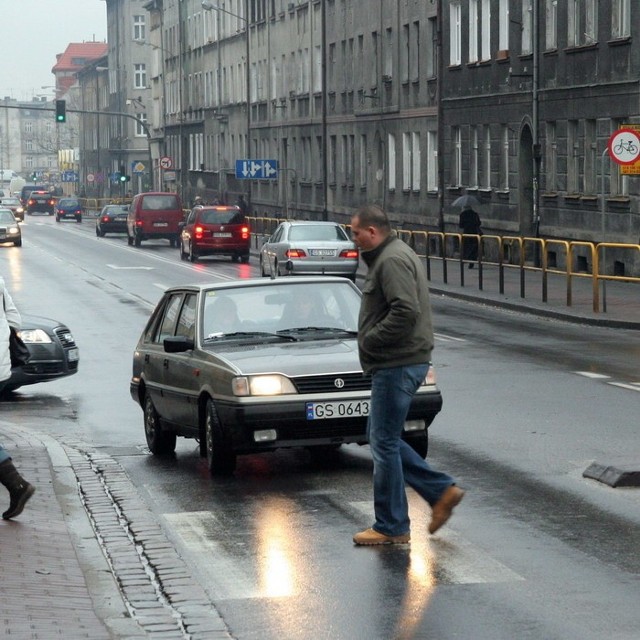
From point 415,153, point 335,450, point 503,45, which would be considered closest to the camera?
point 335,450

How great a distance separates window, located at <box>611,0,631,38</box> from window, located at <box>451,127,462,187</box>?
13.8m

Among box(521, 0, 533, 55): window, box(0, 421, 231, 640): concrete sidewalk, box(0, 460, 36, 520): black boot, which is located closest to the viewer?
box(0, 421, 231, 640): concrete sidewalk

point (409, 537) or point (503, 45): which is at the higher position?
point (503, 45)

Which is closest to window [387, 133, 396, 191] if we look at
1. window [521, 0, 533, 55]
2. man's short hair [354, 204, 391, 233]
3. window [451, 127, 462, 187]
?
window [451, 127, 462, 187]

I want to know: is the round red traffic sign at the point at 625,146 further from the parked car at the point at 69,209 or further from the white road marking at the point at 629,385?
the parked car at the point at 69,209

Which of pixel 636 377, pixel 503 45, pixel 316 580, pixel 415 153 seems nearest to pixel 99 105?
pixel 415 153

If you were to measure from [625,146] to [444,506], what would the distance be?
20.7m

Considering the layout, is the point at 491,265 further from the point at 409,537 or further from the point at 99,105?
the point at 99,105

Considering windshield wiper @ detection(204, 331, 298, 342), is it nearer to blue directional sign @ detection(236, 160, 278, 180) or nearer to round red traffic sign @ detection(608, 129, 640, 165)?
round red traffic sign @ detection(608, 129, 640, 165)

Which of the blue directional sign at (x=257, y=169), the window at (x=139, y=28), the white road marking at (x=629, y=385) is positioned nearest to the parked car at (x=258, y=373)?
the white road marking at (x=629, y=385)

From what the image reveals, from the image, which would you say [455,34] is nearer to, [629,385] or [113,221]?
[113,221]

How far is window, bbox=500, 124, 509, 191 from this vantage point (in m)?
47.8

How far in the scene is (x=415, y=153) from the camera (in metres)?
58.2

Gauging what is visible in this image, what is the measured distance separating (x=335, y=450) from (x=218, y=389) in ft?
5.50
